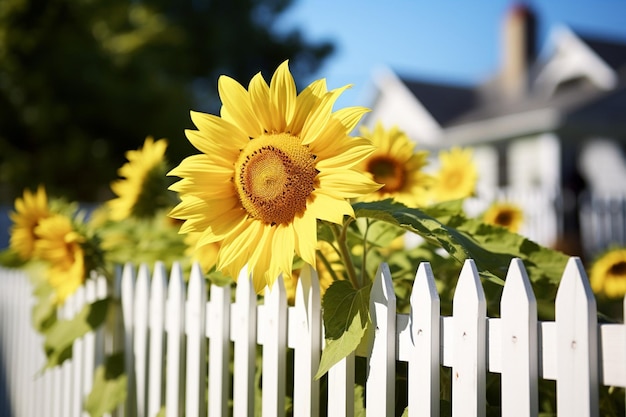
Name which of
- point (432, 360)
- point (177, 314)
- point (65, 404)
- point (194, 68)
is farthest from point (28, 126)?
point (432, 360)

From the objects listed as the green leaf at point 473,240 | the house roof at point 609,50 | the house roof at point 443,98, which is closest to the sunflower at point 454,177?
the green leaf at point 473,240

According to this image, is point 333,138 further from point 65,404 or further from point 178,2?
point 178,2

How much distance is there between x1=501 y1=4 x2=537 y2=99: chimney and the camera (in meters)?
24.0

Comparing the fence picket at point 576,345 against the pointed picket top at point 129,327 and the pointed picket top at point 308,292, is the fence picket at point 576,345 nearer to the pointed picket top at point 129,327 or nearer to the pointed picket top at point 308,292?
the pointed picket top at point 308,292

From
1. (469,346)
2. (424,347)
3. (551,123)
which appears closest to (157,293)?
(424,347)

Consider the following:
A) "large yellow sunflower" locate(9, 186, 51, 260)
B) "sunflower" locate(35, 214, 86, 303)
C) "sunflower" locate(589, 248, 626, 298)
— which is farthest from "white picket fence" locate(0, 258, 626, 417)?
"sunflower" locate(589, 248, 626, 298)

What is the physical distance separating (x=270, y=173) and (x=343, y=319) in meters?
0.36

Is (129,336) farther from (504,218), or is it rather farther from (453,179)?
(504,218)

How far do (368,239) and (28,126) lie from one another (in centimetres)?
1681

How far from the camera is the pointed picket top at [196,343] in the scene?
2.21 metres

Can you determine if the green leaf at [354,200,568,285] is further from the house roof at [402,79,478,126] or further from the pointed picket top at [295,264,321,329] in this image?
the house roof at [402,79,478,126]

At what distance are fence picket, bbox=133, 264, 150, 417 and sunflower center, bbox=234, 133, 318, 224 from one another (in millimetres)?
1113

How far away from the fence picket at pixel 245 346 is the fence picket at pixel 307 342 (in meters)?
0.20

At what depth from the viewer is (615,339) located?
1.21 metres
